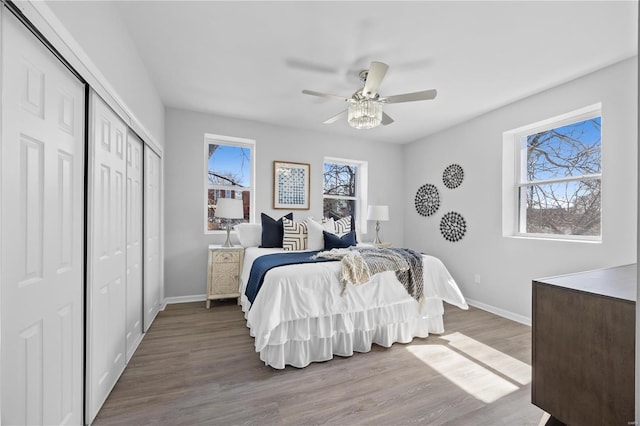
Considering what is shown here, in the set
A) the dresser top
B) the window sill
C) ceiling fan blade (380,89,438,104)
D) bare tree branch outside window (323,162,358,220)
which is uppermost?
ceiling fan blade (380,89,438,104)

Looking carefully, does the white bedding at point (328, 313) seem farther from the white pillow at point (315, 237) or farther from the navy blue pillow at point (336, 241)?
the white pillow at point (315, 237)

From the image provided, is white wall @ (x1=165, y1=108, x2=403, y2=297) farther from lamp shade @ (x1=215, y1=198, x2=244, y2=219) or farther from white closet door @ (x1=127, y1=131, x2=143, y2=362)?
white closet door @ (x1=127, y1=131, x2=143, y2=362)

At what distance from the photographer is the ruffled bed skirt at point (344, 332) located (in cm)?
215

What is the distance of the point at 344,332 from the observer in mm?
2350

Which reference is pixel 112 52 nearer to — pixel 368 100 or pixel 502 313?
pixel 368 100

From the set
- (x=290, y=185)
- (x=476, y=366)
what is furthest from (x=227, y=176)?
(x=476, y=366)

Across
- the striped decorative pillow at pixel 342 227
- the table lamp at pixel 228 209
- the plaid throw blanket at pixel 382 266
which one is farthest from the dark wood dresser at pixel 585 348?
the table lamp at pixel 228 209

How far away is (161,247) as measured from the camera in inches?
137

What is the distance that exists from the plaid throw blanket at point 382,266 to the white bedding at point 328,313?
0.19 ft

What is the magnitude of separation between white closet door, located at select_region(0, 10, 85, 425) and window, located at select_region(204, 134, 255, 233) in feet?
8.35

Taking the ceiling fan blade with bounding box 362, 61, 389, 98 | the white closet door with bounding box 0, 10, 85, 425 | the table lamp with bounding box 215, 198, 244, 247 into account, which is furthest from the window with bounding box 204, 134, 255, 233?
the white closet door with bounding box 0, 10, 85, 425

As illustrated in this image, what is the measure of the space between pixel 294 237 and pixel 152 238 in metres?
1.60

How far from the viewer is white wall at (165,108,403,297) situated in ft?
12.2

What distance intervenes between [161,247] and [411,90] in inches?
139
